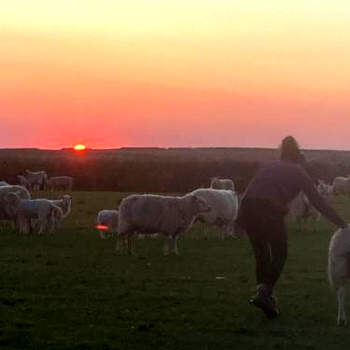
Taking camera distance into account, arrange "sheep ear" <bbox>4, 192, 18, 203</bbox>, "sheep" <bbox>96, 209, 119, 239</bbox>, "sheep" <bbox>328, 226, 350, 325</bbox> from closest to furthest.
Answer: "sheep" <bbox>328, 226, 350, 325</bbox>, "sheep" <bbox>96, 209, 119, 239</bbox>, "sheep ear" <bbox>4, 192, 18, 203</bbox>

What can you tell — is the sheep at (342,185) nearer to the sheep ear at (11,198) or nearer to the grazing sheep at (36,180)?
the grazing sheep at (36,180)

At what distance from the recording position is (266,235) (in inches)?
445

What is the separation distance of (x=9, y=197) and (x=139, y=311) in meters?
17.1

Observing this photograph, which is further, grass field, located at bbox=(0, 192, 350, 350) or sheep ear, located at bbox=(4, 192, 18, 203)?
sheep ear, located at bbox=(4, 192, 18, 203)

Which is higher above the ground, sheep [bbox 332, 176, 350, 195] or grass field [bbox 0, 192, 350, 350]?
sheep [bbox 332, 176, 350, 195]

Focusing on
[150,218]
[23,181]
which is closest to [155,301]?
[150,218]

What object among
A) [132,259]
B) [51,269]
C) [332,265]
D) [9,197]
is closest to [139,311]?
[332,265]

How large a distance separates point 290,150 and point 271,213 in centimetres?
96

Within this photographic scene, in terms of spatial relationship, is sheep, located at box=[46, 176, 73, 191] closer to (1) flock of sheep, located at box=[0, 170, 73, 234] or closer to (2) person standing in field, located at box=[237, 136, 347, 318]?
(1) flock of sheep, located at box=[0, 170, 73, 234]

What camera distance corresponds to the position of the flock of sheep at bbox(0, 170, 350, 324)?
11.1 meters

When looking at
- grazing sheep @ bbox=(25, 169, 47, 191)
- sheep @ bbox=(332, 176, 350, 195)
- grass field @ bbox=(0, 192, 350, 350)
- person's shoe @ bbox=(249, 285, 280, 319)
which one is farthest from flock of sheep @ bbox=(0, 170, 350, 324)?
grazing sheep @ bbox=(25, 169, 47, 191)

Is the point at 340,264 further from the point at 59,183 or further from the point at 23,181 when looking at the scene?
the point at 59,183

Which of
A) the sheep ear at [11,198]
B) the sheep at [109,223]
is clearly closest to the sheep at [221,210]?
the sheep at [109,223]

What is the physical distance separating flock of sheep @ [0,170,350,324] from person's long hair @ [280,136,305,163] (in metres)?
1.21
